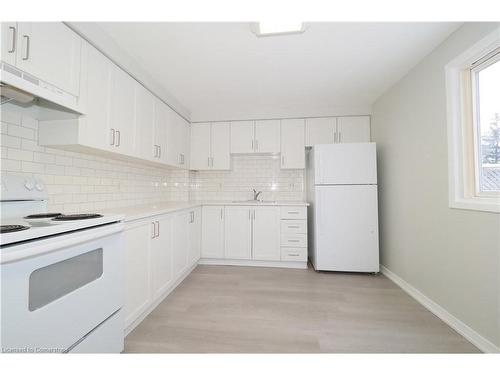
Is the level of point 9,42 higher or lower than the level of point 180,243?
higher

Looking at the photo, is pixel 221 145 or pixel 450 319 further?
pixel 221 145

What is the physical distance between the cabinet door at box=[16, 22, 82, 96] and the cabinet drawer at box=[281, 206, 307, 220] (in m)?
2.59

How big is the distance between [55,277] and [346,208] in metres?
2.91

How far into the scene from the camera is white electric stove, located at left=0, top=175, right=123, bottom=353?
2.89 feet

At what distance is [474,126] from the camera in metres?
1.74

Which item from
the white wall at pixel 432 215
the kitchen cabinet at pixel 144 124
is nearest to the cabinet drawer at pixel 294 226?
the white wall at pixel 432 215

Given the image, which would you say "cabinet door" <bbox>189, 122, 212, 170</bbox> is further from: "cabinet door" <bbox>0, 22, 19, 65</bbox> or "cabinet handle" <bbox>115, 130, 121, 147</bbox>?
"cabinet door" <bbox>0, 22, 19, 65</bbox>

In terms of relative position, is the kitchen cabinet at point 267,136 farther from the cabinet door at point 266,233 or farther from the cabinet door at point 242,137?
the cabinet door at point 266,233

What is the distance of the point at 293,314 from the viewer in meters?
2.01

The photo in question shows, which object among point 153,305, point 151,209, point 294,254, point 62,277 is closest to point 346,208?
Answer: point 294,254

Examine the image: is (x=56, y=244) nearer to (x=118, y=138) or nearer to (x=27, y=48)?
(x=27, y=48)

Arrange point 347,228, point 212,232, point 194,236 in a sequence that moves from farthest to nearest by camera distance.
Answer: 1. point 212,232
2. point 194,236
3. point 347,228

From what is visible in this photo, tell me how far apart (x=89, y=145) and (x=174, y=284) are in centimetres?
166

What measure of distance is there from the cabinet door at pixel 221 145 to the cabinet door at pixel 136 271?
1.89m
